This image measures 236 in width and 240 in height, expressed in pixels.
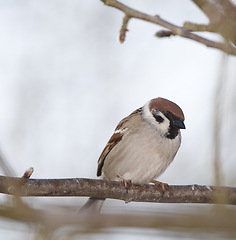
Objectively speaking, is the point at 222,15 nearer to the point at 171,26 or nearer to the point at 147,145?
the point at 171,26

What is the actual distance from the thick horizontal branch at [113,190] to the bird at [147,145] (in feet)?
2.07

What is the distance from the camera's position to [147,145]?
142 inches

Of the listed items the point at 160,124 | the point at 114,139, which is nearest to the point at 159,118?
the point at 160,124

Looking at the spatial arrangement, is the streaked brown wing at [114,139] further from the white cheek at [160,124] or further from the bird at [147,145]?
the white cheek at [160,124]

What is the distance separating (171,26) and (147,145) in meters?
2.34

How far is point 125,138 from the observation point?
3.74 meters

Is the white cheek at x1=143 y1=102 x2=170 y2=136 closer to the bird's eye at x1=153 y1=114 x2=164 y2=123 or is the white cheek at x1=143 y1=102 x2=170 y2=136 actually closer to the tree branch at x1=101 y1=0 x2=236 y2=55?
the bird's eye at x1=153 y1=114 x2=164 y2=123

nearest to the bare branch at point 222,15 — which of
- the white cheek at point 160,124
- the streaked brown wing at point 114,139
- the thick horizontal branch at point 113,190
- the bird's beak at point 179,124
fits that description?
the thick horizontal branch at point 113,190

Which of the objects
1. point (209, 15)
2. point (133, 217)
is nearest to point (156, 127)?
point (209, 15)

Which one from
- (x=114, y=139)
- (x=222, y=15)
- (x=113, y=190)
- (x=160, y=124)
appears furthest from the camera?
(x=114, y=139)

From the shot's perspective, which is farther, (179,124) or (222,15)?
(179,124)

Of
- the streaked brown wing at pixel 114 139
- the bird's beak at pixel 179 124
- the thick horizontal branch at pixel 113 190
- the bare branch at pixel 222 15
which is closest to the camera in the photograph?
the bare branch at pixel 222 15

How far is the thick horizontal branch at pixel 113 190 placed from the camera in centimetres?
227

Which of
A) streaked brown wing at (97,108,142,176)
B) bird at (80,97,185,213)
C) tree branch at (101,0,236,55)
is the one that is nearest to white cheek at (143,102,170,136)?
bird at (80,97,185,213)
